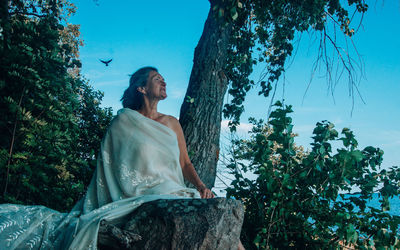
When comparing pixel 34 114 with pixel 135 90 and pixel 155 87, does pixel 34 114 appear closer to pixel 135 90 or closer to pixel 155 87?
pixel 135 90

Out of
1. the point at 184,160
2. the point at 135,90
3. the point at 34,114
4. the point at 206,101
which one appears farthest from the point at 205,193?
the point at 34,114

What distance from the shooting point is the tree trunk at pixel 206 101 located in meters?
3.45

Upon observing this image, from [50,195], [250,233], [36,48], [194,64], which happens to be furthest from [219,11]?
[50,195]

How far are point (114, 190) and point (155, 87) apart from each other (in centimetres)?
112

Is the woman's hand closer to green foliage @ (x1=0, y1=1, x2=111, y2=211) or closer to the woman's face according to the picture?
the woman's face

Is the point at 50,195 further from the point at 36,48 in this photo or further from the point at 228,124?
the point at 228,124

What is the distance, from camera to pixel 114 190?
2.34 metres

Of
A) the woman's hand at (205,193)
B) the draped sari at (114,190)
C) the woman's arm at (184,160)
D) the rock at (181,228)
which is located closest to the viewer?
the rock at (181,228)

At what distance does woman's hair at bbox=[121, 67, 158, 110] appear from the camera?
299 cm

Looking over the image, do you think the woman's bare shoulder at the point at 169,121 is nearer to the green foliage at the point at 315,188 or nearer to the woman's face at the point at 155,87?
the woman's face at the point at 155,87

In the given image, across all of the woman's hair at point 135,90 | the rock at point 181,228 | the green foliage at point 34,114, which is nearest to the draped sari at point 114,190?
the rock at point 181,228

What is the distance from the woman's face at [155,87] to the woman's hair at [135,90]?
6cm

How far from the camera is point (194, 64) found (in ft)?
12.7

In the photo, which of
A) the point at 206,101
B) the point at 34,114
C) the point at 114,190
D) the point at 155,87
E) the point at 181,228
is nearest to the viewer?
the point at 181,228
